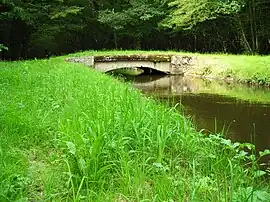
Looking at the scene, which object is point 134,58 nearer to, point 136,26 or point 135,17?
point 135,17

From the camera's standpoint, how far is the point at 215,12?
18.1 meters

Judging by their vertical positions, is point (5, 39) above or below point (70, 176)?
above

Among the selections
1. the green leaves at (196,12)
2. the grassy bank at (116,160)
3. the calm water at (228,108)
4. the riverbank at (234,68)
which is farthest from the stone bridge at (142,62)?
the grassy bank at (116,160)

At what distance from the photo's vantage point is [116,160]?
3.07 m

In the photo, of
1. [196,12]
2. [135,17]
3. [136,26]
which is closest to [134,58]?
[196,12]

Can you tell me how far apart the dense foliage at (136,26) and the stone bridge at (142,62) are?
8.58 feet

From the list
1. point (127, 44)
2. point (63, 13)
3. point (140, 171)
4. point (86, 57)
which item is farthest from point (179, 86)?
point (127, 44)

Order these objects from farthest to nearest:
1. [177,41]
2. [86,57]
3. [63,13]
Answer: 1. [177,41]
2. [63,13]
3. [86,57]

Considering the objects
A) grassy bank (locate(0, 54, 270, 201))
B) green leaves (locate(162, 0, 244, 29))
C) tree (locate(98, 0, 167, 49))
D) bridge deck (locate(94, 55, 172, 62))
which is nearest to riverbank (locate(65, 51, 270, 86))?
bridge deck (locate(94, 55, 172, 62))

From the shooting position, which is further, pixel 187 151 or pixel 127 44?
pixel 127 44

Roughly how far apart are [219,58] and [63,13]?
8662 millimetres

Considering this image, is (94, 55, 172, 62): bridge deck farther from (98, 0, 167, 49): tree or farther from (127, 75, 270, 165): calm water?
(98, 0, 167, 49): tree

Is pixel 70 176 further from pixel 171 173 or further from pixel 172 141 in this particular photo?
pixel 172 141

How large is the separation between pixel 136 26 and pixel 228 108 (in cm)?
1501
